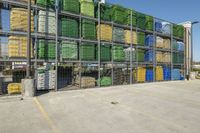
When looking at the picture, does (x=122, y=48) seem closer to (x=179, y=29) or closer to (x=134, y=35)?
(x=134, y=35)

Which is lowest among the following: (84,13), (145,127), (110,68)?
(145,127)

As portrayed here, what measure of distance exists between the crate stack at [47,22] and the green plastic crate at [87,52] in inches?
91.4

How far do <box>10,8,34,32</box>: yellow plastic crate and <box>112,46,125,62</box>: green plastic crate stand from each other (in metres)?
7.06

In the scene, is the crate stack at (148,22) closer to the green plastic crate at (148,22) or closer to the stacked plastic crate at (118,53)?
the green plastic crate at (148,22)

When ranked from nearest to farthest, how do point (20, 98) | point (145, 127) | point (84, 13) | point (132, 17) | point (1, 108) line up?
1. point (145, 127)
2. point (1, 108)
3. point (20, 98)
4. point (84, 13)
5. point (132, 17)

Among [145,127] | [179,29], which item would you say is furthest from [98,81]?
[179,29]

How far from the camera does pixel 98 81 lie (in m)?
14.3

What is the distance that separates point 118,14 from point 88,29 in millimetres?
3333

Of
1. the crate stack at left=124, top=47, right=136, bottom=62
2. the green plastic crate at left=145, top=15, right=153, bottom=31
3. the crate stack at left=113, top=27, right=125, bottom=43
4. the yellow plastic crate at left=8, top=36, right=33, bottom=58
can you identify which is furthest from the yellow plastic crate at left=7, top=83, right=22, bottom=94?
the green plastic crate at left=145, top=15, right=153, bottom=31

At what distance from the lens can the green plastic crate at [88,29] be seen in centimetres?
1381

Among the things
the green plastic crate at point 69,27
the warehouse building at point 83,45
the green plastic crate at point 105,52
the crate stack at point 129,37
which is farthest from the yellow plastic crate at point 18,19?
the crate stack at point 129,37

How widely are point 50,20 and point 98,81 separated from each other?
5356mm

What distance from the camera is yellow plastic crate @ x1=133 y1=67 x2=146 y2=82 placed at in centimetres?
1725

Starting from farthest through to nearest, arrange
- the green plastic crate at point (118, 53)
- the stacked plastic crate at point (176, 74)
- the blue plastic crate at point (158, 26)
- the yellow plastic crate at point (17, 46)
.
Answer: the stacked plastic crate at point (176, 74)
the blue plastic crate at point (158, 26)
the green plastic crate at point (118, 53)
the yellow plastic crate at point (17, 46)
